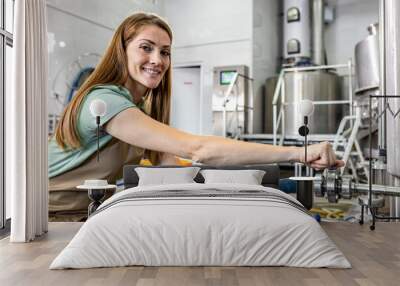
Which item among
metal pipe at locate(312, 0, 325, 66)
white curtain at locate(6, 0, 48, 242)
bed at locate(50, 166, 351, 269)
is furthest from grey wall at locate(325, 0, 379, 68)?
bed at locate(50, 166, 351, 269)

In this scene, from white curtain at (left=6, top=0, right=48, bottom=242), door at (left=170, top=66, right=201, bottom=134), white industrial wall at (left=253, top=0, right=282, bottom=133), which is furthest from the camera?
door at (left=170, top=66, right=201, bottom=134)

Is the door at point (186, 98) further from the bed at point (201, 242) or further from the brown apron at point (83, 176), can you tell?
the bed at point (201, 242)

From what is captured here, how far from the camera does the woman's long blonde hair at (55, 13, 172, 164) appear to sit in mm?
2770

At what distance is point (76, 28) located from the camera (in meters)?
7.49

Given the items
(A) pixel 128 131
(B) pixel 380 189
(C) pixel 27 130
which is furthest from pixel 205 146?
(B) pixel 380 189

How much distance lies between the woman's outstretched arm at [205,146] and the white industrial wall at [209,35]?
6.48 meters

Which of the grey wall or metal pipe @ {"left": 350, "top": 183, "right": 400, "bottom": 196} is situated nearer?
metal pipe @ {"left": 350, "top": 183, "right": 400, "bottom": 196}

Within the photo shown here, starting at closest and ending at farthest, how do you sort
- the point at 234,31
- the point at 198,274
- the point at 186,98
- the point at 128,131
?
the point at 198,274
the point at 128,131
the point at 234,31
the point at 186,98

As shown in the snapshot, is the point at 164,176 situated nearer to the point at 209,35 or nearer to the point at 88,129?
the point at 88,129

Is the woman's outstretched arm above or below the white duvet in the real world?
above

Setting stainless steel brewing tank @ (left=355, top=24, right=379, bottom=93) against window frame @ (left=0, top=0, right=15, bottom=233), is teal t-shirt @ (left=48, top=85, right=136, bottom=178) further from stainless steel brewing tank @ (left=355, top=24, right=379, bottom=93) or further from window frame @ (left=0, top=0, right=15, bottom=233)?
stainless steel brewing tank @ (left=355, top=24, right=379, bottom=93)

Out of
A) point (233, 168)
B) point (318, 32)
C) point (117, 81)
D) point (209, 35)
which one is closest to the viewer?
point (117, 81)

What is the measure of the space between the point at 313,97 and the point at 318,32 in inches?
50.7

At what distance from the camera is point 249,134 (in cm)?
876
